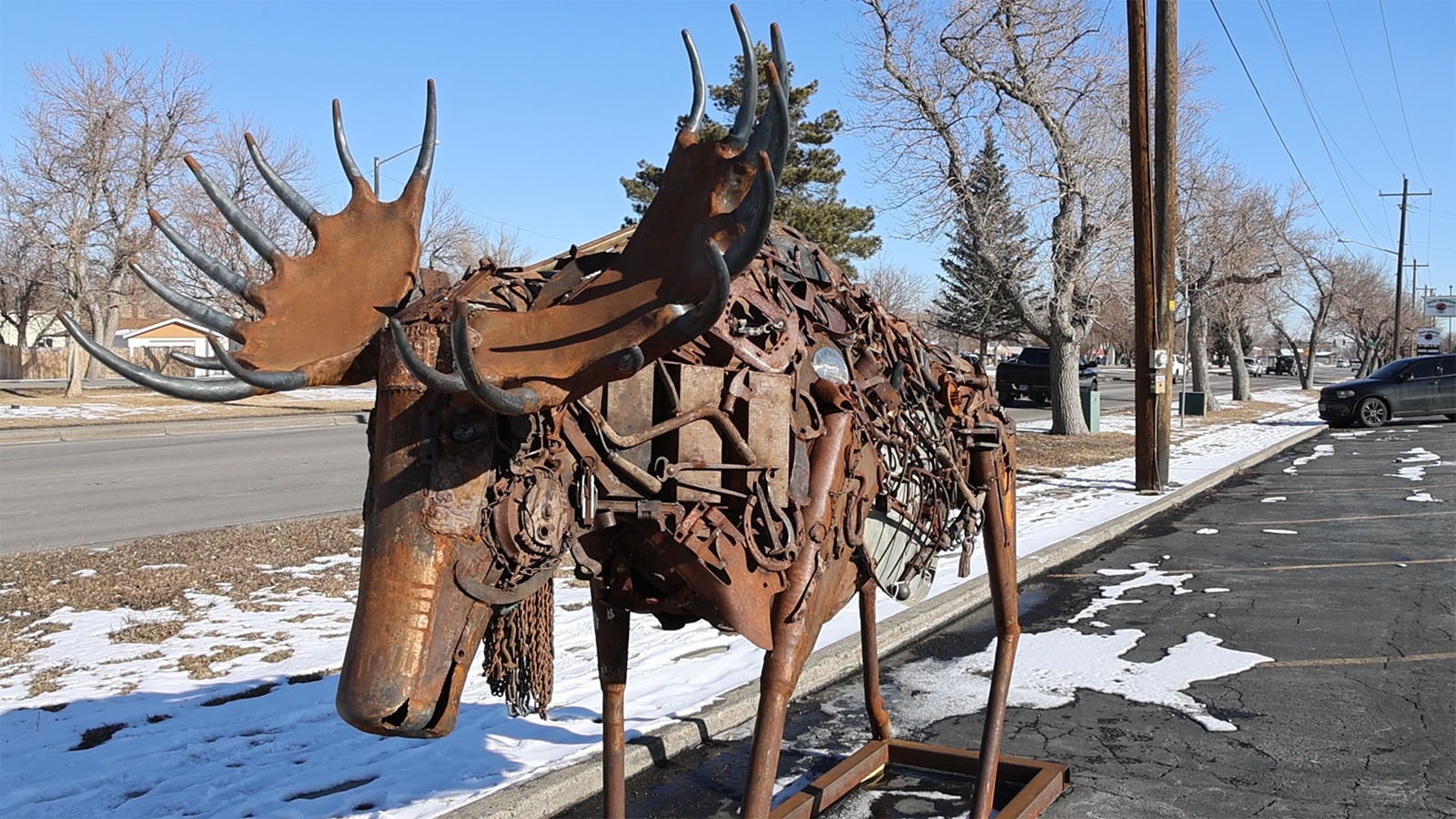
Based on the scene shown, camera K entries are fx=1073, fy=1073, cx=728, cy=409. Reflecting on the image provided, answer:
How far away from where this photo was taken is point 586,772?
455 centimetres

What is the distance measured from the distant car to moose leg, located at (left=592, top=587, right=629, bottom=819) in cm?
2627

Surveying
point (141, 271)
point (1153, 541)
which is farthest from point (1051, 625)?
point (141, 271)

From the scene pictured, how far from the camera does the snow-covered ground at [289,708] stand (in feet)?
13.9

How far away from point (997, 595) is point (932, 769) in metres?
1.09

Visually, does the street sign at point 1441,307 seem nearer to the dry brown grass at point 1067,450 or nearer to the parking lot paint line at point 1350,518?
the dry brown grass at point 1067,450

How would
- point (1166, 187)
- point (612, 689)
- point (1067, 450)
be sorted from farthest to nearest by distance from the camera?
point (1067, 450), point (1166, 187), point (612, 689)

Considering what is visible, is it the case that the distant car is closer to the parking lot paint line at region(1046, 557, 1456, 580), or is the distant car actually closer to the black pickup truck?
the black pickup truck

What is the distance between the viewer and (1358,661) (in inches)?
256

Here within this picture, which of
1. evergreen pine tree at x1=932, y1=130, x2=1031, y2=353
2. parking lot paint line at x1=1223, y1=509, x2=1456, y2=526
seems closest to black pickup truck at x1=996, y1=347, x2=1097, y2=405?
evergreen pine tree at x1=932, y1=130, x2=1031, y2=353

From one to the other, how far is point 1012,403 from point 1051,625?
26.8 metres

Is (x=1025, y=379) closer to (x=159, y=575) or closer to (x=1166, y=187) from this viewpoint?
(x=1166, y=187)

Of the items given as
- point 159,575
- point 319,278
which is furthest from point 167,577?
point 319,278

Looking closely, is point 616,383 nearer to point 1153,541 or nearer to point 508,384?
point 508,384

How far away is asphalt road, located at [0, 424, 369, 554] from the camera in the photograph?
10250 mm
